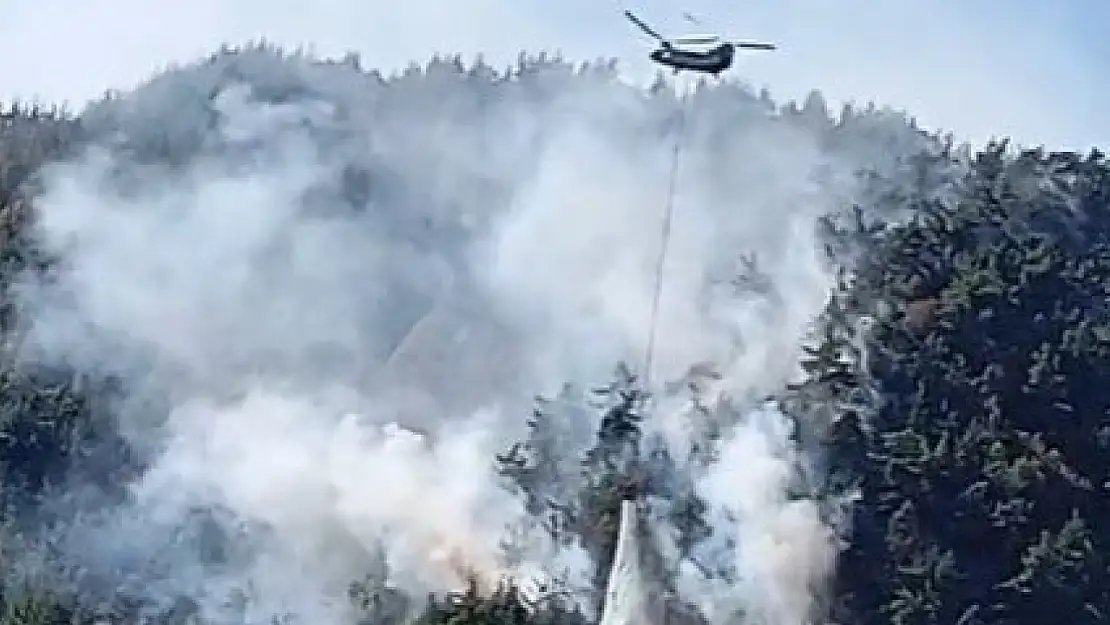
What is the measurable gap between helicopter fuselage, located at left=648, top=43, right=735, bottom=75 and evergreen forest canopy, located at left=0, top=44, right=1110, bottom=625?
19.5 metres

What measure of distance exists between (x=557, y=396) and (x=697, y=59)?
90.4 ft

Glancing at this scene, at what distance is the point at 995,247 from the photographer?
79.1 metres

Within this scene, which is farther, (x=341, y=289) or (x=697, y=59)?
(x=341, y=289)

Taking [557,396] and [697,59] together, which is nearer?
[697,59]

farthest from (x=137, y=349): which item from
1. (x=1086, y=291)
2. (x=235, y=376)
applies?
(x=1086, y=291)

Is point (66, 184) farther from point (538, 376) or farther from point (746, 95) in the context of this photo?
point (746, 95)

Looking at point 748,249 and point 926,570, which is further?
point 748,249

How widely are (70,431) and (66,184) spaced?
2712 cm

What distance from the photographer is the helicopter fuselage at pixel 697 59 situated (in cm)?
5181

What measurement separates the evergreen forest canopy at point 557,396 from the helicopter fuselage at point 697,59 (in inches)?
769

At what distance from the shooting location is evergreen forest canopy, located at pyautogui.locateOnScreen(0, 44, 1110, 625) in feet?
221

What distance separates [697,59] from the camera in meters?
52.3

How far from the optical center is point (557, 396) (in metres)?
78.1

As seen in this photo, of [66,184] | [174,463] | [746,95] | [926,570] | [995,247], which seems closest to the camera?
[926,570]
